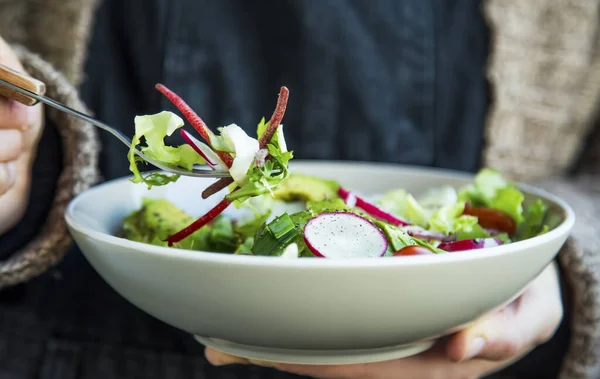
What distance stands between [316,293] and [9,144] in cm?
33

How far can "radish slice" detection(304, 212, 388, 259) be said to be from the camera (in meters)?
0.47

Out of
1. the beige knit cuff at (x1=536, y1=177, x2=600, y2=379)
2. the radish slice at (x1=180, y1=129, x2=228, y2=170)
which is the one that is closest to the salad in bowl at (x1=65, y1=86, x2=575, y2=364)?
the radish slice at (x1=180, y1=129, x2=228, y2=170)

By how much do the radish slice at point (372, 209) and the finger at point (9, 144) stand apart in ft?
1.09

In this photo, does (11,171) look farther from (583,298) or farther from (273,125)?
(583,298)

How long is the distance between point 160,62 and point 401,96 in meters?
0.37

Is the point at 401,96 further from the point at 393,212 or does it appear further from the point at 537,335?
the point at 537,335

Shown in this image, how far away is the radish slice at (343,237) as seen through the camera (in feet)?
1.53

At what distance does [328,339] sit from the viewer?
46 cm

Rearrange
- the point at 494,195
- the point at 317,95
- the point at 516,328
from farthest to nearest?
the point at 317,95, the point at 494,195, the point at 516,328

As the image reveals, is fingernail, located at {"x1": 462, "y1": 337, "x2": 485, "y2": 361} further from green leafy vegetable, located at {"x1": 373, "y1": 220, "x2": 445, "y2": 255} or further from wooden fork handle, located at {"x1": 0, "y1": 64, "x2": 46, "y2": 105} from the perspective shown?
wooden fork handle, located at {"x1": 0, "y1": 64, "x2": 46, "y2": 105}

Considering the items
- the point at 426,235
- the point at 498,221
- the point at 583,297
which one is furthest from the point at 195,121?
the point at 583,297

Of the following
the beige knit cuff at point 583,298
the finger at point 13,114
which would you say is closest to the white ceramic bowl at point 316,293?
the finger at point 13,114

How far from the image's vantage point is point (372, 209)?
24.8 inches

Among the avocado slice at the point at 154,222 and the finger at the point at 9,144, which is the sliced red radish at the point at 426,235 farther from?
the finger at the point at 9,144
